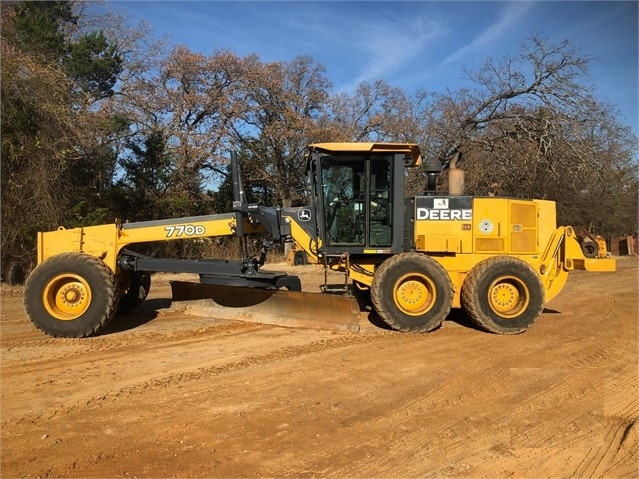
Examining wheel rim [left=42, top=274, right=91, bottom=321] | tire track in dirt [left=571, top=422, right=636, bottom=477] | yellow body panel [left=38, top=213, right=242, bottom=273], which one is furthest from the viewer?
yellow body panel [left=38, top=213, right=242, bottom=273]

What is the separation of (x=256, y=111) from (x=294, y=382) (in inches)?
828

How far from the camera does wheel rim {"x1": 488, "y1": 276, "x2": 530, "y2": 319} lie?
7898 millimetres

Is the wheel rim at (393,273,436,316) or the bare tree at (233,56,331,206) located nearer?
the wheel rim at (393,273,436,316)

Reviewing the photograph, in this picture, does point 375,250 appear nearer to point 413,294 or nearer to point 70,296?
point 413,294

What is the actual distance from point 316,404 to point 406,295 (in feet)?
11.4

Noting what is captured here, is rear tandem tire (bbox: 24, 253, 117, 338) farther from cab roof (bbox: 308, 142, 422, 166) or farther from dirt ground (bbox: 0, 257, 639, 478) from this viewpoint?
cab roof (bbox: 308, 142, 422, 166)

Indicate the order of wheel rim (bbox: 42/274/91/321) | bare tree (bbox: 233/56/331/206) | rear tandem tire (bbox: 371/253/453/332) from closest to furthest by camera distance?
1. wheel rim (bbox: 42/274/91/321)
2. rear tandem tire (bbox: 371/253/453/332)
3. bare tree (bbox: 233/56/331/206)

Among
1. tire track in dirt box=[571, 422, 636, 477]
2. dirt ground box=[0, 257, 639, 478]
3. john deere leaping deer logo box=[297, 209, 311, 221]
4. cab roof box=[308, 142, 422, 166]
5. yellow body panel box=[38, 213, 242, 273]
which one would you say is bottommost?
tire track in dirt box=[571, 422, 636, 477]

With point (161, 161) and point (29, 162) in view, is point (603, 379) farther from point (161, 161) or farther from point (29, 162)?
point (161, 161)

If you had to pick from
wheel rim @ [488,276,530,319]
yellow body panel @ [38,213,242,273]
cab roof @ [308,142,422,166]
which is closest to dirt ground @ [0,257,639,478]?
wheel rim @ [488,276,530,319]

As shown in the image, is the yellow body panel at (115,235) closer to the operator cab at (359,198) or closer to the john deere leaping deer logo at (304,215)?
the john deere leaping deer logo at (304,215)

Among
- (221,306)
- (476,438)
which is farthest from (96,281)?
(476,438)

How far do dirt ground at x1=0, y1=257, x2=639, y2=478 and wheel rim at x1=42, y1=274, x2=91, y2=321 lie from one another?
44 centimetres

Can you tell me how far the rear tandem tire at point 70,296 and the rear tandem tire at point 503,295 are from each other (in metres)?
5.10
